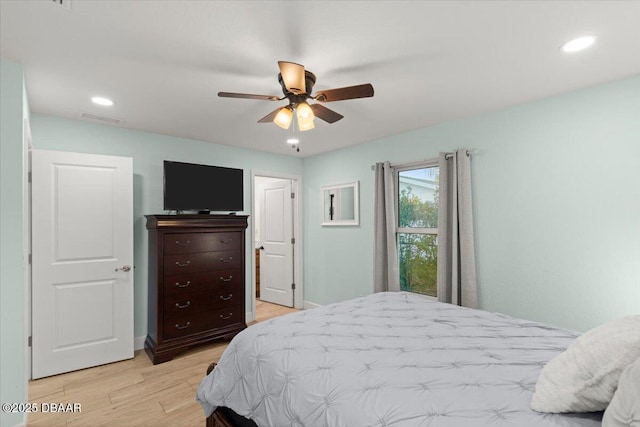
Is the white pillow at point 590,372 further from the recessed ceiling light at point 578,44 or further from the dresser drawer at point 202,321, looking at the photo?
the dresser drawer at point 202,321

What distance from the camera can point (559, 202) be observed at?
2.72 meters

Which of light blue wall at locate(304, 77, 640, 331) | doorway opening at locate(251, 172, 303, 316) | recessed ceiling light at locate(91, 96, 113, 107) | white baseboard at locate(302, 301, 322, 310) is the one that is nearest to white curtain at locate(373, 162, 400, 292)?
light blue wall at locate(304, 77, 640, 331)

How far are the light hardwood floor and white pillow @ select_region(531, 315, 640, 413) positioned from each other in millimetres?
2131

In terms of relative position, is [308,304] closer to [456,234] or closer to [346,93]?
[456,234]

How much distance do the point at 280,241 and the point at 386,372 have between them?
4.04 metres

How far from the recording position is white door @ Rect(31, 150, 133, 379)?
114 inches

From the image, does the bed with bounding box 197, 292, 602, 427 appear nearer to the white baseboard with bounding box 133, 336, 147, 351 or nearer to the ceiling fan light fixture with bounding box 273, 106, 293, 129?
the ceiling fan light fixture with bounding box 273, 106, 293, 129

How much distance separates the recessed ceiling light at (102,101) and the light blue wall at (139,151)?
71 centimetres

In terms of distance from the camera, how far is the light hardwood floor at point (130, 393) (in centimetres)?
229

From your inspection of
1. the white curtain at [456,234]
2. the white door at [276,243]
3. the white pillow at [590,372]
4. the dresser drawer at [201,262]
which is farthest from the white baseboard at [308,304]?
the white pillow at [590,372]

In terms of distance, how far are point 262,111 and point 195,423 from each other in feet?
8.39

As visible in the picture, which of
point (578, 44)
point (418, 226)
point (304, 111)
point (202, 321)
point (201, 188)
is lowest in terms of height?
point (202, 321)

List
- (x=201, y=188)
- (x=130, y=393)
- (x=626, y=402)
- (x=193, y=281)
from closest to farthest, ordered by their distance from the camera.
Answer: (x=626, y=402) → (x=130, y=393) → (x=193, y=281) → (x=201, y=188)

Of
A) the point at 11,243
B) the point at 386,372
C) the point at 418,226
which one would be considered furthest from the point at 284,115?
the point at 418,226
